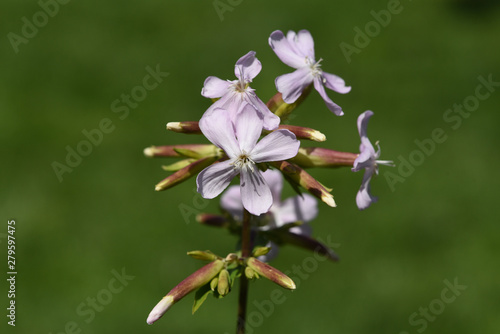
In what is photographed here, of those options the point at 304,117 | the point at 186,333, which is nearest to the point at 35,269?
the point at 186,333

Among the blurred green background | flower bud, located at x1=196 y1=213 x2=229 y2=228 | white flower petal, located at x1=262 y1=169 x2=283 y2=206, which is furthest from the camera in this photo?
the blurred green background

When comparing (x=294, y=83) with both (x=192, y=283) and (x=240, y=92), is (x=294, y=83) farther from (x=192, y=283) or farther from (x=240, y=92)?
(x=192, y=283)

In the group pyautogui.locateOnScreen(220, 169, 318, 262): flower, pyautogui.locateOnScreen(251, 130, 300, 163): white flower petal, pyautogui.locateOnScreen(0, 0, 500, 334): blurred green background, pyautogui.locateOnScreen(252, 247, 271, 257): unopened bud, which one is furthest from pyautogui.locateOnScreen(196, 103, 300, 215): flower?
pyautogui.locateOnScreen(0, 0, 500, 334): blurred green background

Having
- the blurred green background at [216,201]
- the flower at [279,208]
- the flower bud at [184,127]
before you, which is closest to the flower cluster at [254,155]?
the flower bud at [184,127]

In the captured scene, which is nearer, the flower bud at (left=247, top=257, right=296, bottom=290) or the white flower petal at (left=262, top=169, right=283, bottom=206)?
the flower bud at (left=247, top=257, right=296, bottom=290)

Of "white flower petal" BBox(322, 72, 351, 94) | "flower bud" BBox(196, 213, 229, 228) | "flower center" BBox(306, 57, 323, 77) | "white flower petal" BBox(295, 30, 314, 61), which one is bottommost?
"flower bud" BBox(196, 213, 229, 228)

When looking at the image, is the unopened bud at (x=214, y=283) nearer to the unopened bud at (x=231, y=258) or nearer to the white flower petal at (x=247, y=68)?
the unopened bud at (x=231, y=258)

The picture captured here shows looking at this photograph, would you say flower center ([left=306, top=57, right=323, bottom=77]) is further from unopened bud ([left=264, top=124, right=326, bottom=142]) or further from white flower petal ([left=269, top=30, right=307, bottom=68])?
unopened bud ([left=264, top=124, right=326, bottom=142])

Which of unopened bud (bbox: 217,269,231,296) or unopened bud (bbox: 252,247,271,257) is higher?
unopened bud (bbox: 252,247,271,257)
